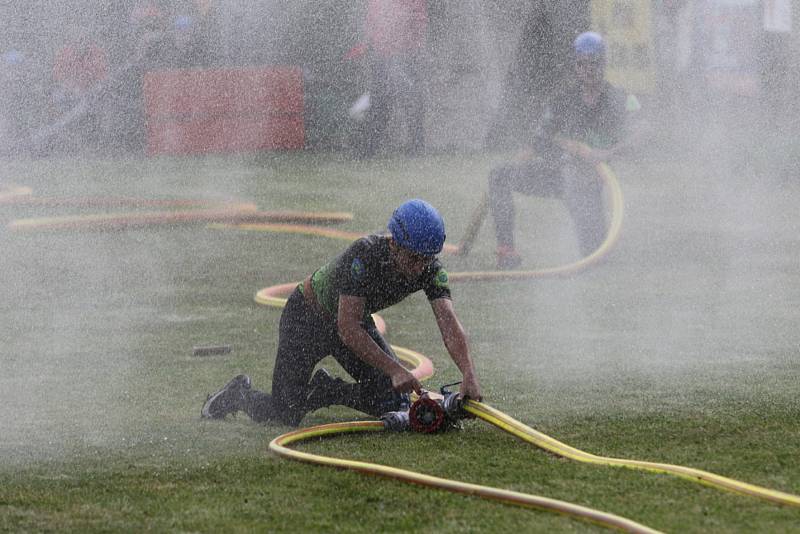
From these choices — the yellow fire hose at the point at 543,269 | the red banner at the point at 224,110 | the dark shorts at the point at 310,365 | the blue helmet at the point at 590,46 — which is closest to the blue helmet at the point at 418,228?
the dark shorts at the point at 310,365

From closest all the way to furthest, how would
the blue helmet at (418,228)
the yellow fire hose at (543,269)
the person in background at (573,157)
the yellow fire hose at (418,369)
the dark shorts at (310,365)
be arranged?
the yellow fire hose at (418,369), the blue helmet at (418,228), the dark shorts at (310,365), the yellow fire hose at (543,269), the person in background at (573,157)

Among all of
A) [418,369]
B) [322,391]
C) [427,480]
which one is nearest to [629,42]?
[418,369]

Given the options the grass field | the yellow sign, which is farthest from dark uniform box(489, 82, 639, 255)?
the yellow sign

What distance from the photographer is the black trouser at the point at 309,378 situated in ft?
23.6

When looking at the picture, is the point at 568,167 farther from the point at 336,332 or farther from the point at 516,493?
the point at 516,493

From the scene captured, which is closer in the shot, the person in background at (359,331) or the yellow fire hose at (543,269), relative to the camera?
the person in background at (359,331)

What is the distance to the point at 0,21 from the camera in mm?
11266

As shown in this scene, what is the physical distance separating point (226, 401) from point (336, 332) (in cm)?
74

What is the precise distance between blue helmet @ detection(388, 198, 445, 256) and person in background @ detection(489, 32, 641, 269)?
627cm

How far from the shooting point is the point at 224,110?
22062mm

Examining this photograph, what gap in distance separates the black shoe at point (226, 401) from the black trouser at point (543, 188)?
6.00 metres

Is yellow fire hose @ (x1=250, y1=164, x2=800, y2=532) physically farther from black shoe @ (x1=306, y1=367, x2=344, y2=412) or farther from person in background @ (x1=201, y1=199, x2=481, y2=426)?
black shoe @ (x1=306, y1=367, x2=344, y2=412)

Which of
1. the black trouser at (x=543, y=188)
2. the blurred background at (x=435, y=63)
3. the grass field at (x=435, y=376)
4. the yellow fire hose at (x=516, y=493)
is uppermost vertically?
the blurred background at (x=435, y=63)

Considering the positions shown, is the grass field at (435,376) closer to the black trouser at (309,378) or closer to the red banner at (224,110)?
the black trouser at (309,378)
